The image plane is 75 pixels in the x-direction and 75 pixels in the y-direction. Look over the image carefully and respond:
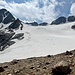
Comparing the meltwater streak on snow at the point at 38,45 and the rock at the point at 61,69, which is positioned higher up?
the rock at the point at 61,69

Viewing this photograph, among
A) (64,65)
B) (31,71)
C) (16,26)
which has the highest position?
(64,65)

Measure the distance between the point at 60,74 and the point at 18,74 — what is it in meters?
1.97

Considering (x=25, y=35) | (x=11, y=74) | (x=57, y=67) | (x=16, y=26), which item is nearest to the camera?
(x=57, y=67)

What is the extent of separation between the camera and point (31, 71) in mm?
12148

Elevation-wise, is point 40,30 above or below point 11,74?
below

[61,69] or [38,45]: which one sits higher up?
[61,69]

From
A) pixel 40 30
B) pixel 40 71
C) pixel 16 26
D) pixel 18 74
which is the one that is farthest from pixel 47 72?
pixel 16 26

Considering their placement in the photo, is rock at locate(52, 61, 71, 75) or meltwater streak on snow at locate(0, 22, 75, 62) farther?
meltwater streak on snow at locate(0, 22, 75, 62)

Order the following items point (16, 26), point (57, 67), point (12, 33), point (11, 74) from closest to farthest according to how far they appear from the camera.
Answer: point (57, 67)
point (11, 74)
point (12, 33)
point (16, 26)

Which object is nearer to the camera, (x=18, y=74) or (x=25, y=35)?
(x=18, y=74)

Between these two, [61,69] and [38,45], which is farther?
[38,45]

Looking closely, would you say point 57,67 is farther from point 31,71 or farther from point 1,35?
point 1,35

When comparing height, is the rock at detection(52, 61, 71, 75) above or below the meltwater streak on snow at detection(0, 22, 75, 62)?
above

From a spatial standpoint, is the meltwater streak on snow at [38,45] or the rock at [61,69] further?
the meltwater streak on snow at [38,45]
